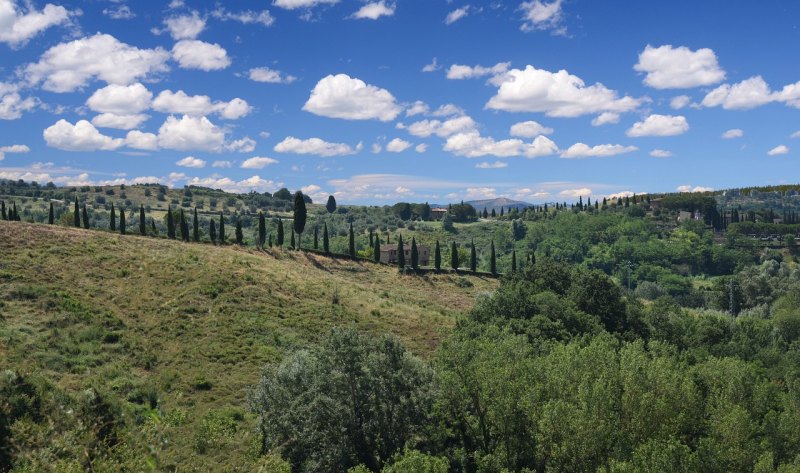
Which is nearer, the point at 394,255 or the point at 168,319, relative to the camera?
the point at 168,319

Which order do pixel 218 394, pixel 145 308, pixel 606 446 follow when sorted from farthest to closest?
pixel 145 308 < pixel 218 394 < pixel 606 446

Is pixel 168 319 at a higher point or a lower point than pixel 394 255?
higher

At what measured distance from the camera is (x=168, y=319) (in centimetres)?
4875

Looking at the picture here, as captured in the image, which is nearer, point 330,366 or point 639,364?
point 330,366

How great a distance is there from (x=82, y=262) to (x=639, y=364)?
53564 millimetres

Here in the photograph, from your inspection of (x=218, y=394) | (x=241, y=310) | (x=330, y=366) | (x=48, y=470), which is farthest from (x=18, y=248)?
(x=48, y=470)

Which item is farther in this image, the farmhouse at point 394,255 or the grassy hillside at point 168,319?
the farmhouse at point 394,255

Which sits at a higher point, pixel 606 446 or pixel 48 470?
pixel 48 470

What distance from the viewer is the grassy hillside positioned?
34.4 m

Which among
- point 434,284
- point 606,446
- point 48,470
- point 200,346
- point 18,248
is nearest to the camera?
point 48,470

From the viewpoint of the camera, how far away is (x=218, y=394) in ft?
124

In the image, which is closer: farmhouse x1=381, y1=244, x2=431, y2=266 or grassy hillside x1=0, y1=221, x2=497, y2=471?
grassy hillside x1=0, y1=221, x2=497, y2=471

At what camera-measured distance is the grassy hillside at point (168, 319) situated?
34.4m

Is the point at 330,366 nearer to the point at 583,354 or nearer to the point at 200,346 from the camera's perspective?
the point at 583,354
